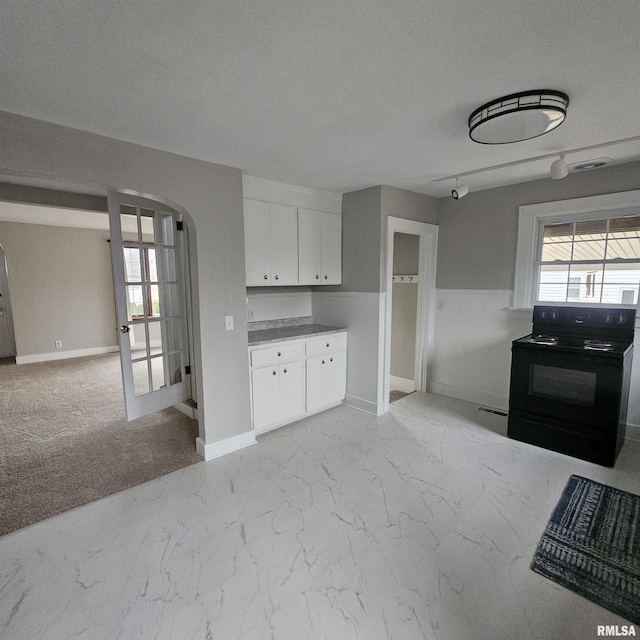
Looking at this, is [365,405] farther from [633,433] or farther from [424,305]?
[633,433]

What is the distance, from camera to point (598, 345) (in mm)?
2775

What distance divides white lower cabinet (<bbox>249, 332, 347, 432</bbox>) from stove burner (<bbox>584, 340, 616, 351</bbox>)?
2167mm

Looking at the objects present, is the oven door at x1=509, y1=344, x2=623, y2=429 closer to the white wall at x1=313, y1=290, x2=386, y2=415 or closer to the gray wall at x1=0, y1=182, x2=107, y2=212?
the white wall at x1=313, y1=290, x2=386, y2=415

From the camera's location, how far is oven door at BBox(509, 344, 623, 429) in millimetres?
2555

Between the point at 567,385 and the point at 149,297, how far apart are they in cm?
369

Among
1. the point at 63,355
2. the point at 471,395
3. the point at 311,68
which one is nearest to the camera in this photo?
the point at 311,68

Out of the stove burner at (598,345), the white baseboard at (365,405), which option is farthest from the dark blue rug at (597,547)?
the white baseboard at (365,405)

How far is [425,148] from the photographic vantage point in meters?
2.41

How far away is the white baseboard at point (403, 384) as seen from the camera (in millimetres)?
4423

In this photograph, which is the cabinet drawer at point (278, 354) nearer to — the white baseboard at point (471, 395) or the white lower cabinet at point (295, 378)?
the white lower cabinet at point (295, 378)

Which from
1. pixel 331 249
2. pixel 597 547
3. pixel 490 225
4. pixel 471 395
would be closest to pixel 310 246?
pixel 331 249

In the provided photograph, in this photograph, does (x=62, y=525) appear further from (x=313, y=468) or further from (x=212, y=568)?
(x=313, y=468)

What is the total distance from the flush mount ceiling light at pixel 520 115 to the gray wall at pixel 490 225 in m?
1.70

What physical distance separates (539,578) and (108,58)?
308cm
